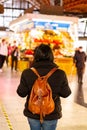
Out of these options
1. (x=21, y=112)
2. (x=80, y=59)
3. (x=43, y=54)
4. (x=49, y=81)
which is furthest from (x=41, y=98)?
(x=80, y=59)

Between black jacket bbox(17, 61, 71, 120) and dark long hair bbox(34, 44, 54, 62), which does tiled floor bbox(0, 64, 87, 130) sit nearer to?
black jacket bbox(17, 61, 71, 120)

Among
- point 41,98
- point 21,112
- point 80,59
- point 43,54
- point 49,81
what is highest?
point 43,54

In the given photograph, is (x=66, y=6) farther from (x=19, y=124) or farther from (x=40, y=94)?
(x=40, y=94)

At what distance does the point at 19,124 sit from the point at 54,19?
11.0m

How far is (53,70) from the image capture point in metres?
3.35

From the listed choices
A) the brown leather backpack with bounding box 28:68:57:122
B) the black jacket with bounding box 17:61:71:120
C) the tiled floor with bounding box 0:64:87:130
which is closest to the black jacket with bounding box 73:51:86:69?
the tiled floor with bounding box 0:64:87:130

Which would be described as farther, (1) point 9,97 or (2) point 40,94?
(1) point 9,97

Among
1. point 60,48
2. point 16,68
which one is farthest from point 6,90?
point 16,68

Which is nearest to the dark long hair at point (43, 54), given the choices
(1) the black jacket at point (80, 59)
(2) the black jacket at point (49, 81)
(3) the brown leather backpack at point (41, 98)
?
(2) the black jacket at point (49, 81)

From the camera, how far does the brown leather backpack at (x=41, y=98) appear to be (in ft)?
10.8

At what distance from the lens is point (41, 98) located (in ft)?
10.8

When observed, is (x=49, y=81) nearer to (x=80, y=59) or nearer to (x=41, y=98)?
(x=41, y=98)

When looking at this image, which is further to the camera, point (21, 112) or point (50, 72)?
point (21, 112)

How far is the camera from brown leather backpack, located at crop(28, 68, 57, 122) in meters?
3.28
